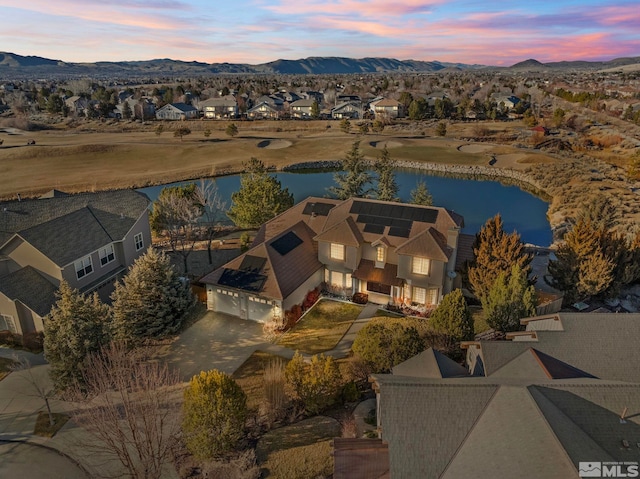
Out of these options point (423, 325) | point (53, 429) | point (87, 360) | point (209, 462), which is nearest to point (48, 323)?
point (87, 360)

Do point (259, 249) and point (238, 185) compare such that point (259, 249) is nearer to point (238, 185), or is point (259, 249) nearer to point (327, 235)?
point (327, 235)

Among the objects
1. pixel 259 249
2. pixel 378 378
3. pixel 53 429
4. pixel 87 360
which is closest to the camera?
pixel 378 378

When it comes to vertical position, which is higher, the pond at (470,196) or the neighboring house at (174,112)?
the neighboring house at (174,112)

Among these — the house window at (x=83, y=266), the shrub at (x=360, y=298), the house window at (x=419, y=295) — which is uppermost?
the house window at (x=83, y=266)

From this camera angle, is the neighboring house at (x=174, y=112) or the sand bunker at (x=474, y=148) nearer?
the sand bunker at (x=474, y=148)

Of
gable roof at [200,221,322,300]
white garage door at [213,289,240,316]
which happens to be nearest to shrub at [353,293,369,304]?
gable roof at [200,221,322,300]

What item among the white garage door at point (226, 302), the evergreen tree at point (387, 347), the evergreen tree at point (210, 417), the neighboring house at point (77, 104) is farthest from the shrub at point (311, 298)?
the neighboring house at point (77, 104)

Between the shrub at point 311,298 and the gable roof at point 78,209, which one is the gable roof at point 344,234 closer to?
the shrub at point 311,298
